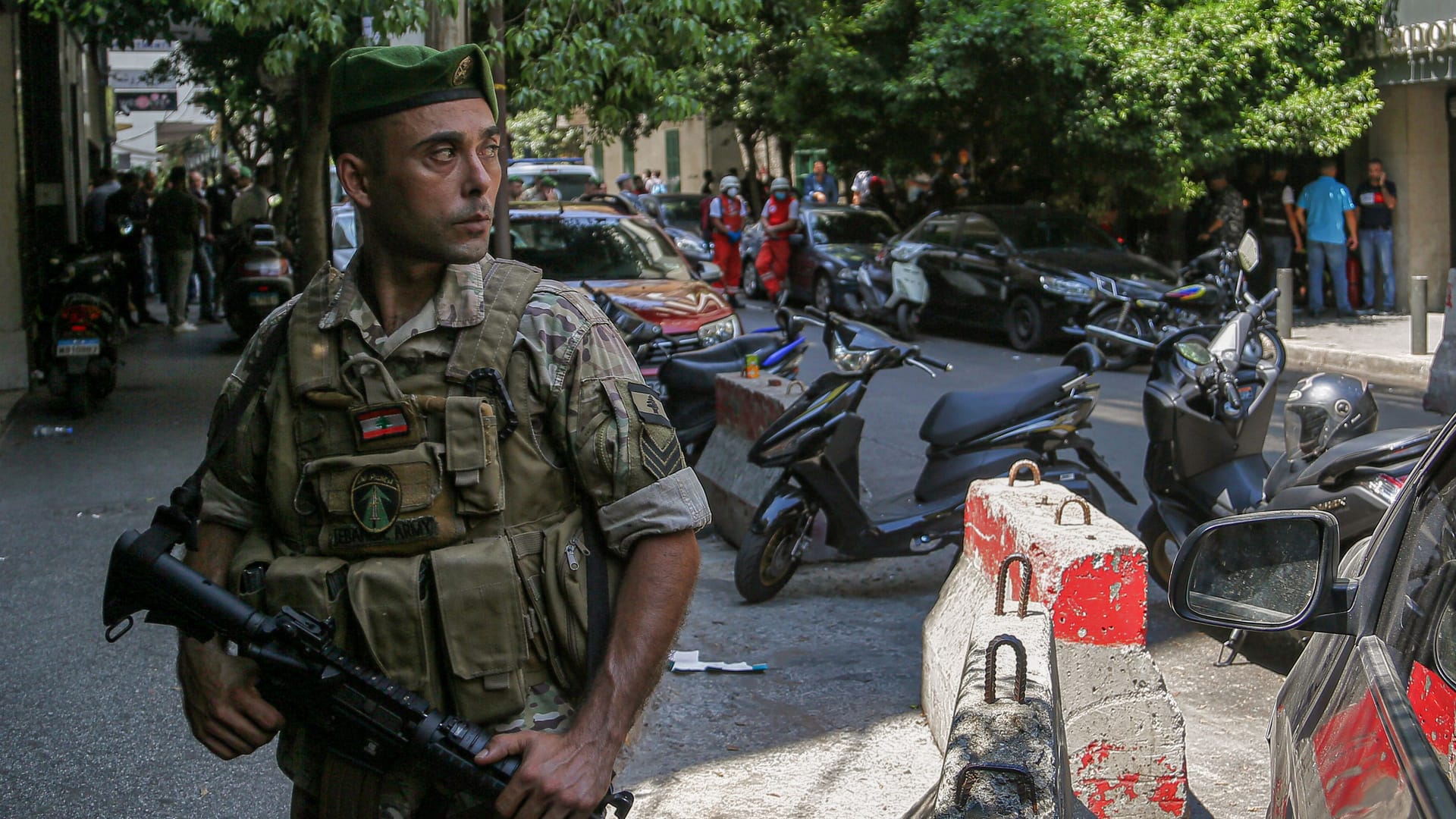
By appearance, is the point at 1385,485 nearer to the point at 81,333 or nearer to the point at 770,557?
the point at 770,557

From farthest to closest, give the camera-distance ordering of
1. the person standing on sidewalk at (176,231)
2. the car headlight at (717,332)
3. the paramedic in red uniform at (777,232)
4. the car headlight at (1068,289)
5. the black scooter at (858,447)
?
the paramedic in red uniform at (777,232), the person standing on sidewalk at (176,231), the car headlight at (1068,289), the car headlight at (717,332), the black scooter at (858,447)

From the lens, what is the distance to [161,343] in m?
16.8

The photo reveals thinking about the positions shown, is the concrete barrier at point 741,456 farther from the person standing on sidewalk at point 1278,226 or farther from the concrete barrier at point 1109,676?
the person standing on sidewalk at point 1278,226

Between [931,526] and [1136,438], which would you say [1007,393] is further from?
[1136,438]

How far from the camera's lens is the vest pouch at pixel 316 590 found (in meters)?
2.10

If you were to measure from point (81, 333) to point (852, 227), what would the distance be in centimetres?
1132

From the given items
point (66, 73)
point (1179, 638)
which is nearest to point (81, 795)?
point (1179, 638)

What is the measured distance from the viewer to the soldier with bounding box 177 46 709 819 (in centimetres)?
207

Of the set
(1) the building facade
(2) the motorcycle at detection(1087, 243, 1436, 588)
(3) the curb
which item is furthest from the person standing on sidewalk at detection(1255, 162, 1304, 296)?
(2) the motorcycle at detection(1087, 243, 1436, 588)

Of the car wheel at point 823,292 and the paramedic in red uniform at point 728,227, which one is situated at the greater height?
the paramedic in red uniform at point 728,227

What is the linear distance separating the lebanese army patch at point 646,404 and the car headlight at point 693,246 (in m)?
19.8

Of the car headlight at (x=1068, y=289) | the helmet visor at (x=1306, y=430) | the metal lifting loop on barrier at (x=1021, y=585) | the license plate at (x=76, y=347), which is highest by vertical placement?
the car headlight at (x=1068, y=289)

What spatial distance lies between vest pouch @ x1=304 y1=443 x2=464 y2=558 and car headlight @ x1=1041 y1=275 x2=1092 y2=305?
13.0 metres

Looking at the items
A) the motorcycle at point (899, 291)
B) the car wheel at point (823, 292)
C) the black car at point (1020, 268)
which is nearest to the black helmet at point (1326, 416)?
the black car at point (1020, 268)
